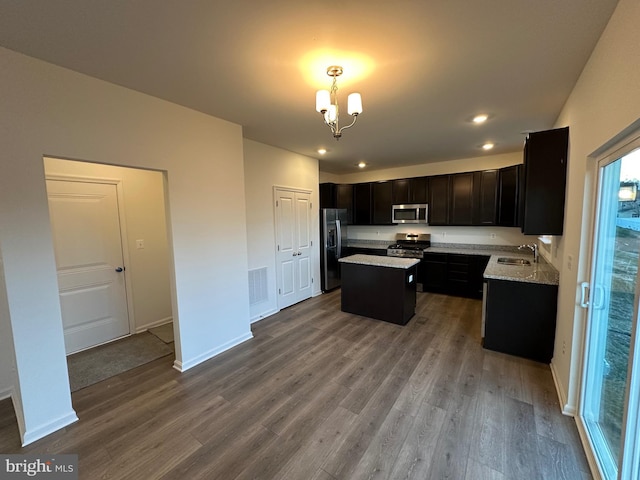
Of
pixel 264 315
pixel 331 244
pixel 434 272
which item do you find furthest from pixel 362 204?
pixel 264 315

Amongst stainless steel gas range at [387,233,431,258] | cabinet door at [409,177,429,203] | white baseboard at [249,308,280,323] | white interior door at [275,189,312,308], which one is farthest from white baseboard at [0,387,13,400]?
cabinet door at [409,177,429,203]

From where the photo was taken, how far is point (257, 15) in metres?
1.45

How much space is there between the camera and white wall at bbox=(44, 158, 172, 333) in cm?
349

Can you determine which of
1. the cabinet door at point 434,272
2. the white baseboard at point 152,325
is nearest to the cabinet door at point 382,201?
the cabinet door at point 434,272

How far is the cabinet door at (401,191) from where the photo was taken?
18.4 ft

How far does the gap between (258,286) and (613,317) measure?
3676 mm

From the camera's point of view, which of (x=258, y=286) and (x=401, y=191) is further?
(x=401, y=191)

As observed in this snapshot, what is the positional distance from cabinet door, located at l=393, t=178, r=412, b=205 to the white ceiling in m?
2.75

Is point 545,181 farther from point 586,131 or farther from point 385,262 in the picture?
point 385,262

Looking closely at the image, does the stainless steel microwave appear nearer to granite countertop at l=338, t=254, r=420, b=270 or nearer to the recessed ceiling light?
granite countertop at l=338, t=254, r=420, b=270

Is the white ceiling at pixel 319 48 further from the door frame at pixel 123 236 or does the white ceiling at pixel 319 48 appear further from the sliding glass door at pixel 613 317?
the door frame at pixel 123 236

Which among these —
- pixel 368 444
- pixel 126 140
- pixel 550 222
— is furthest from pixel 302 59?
pixel 368 444

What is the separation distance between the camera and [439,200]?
5.25 metres

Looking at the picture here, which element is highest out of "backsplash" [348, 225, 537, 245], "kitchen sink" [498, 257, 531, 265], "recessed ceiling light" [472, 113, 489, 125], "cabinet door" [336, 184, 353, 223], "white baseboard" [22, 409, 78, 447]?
"recessed ceiling light" [472, 113, 489, 125]
